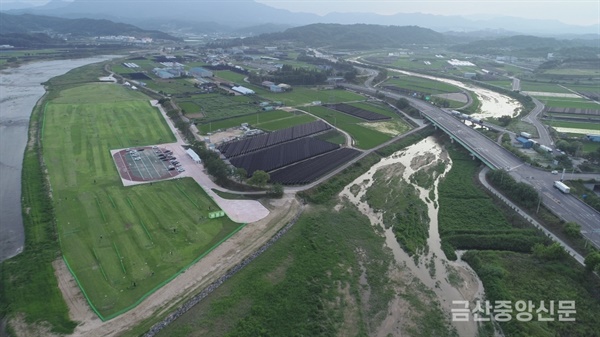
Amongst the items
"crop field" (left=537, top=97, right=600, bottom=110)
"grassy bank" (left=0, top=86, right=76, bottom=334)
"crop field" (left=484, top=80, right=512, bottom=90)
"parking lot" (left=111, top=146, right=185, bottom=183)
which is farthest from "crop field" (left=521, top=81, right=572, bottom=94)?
"grassy bank" (left=0, top=86, right=76, bottom=334)

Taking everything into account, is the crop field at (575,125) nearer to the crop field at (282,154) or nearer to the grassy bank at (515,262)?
the grassy bank at (515,262)

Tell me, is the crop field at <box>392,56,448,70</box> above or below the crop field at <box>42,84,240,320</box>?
above

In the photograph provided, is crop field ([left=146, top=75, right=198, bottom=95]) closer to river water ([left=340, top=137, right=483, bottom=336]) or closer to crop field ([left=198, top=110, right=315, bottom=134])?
crop field ([left=198, top=110, right=315, bottom=134])

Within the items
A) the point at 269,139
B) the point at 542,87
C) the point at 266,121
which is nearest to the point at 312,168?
the point at 269,139

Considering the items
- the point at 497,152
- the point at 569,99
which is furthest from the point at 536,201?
the point at 569,99

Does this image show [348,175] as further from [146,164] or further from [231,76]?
[231,76]

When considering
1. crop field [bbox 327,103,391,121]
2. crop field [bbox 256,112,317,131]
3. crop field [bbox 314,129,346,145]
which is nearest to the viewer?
crop field [bbox 314,129,346,145]
